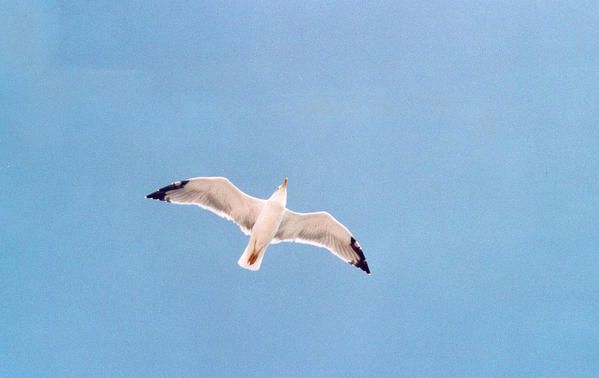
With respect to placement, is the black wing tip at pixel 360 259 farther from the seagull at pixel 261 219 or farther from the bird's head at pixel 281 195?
the bird's head at pixel 281 195

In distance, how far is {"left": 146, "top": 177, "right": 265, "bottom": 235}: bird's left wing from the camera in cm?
1301

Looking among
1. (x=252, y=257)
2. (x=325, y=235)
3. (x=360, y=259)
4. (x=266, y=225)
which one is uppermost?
(x=325, y=235)

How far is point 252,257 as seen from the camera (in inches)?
504

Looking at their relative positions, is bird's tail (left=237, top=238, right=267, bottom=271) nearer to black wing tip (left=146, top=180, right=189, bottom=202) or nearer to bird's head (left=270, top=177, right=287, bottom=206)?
bird's head (left=270, top=177, right=287, bottom=206)

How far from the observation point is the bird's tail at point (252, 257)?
12.7 meters

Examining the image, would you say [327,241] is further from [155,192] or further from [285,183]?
[155,192]

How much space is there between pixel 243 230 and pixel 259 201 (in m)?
0.70

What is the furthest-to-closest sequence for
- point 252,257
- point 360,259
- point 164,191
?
point 360,259 → point 164,191 → point 252,257

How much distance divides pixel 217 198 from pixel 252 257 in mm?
1461

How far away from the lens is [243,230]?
13.4 metres

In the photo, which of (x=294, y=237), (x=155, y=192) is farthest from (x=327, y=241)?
(x=155, y=192)

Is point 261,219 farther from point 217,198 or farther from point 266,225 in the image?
point 217,198

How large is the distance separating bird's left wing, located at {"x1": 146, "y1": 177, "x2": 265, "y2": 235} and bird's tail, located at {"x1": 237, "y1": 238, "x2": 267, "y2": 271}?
1.71 ft

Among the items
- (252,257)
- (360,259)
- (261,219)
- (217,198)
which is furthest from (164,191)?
(360,259)
